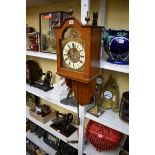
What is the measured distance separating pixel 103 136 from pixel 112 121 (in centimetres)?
12

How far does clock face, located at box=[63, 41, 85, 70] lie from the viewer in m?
0.85

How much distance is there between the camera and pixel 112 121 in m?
0.98

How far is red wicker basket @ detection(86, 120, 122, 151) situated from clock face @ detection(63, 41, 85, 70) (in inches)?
17.3

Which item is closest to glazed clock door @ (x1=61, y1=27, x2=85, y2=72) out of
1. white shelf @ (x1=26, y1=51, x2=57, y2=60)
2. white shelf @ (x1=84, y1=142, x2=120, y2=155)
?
white shelf @ (x1=26, y1=51, x2=57, y2=60)

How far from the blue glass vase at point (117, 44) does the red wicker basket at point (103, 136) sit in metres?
0.44

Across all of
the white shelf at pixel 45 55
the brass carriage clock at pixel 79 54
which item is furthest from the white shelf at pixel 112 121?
the white shelf at pixel 45 55

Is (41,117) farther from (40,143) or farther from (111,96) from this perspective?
(111,96)

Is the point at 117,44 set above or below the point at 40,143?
above

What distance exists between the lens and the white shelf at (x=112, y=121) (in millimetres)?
905

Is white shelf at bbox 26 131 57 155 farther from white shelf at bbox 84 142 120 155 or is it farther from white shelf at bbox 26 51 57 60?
white shelf at bbox 26 51 57 60

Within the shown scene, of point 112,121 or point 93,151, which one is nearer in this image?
point 112,121

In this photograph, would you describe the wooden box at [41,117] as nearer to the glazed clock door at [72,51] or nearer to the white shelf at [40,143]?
the white shelf at [40,143]

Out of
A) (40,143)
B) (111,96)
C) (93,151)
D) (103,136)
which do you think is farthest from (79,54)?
(40,143)
